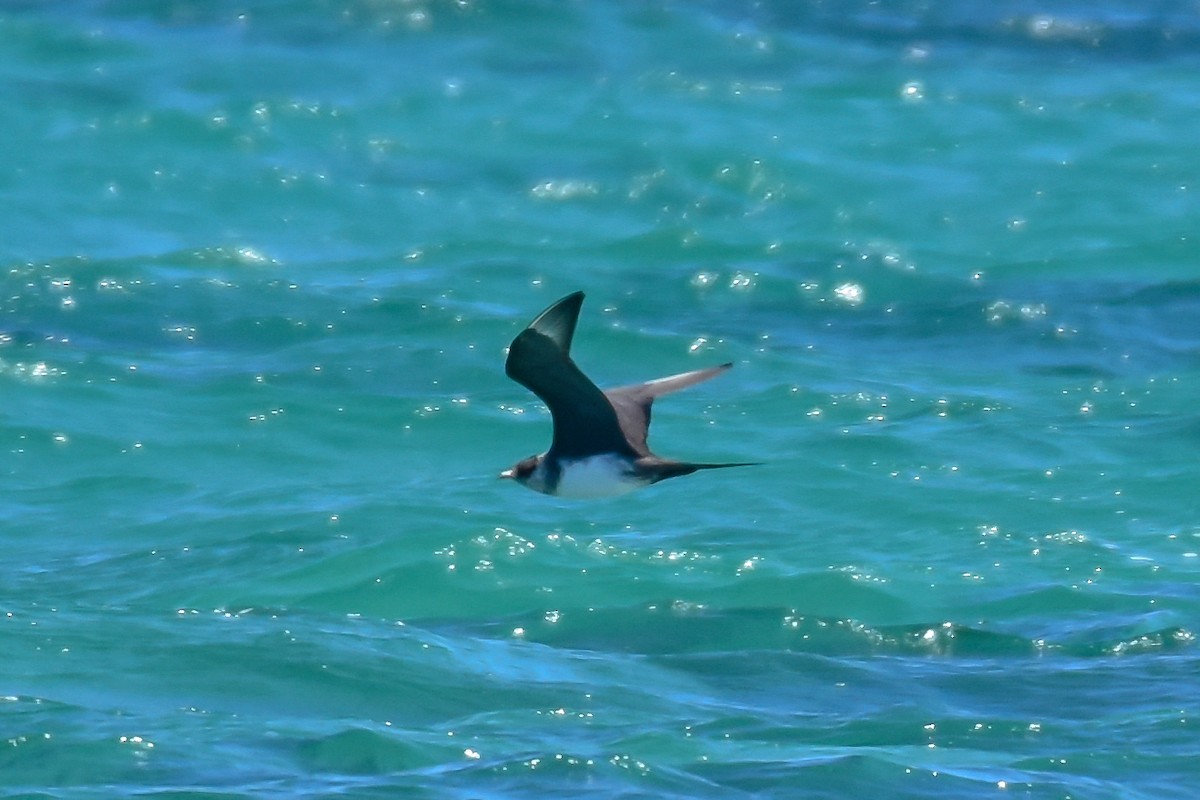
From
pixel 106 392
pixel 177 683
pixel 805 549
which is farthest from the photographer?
pixel 106 392

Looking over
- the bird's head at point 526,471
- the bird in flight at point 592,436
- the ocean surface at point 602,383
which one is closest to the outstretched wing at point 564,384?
the bird in flight at point 592,436

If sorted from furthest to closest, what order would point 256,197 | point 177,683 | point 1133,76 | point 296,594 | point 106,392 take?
point 1133,76 → point 256,197 → point 106,392 → point 296,594 → point 177,683

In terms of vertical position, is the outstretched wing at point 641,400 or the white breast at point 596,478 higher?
the outstretched wing at point 641,400

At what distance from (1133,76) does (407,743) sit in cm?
1648

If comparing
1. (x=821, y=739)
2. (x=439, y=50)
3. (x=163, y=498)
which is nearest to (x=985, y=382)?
(x=163, y=498)

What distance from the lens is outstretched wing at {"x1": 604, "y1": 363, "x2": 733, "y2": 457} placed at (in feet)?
25.7

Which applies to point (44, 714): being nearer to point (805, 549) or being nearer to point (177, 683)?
point (177, 683)

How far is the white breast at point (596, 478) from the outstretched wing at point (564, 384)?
40mm

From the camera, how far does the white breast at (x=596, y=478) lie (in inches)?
307

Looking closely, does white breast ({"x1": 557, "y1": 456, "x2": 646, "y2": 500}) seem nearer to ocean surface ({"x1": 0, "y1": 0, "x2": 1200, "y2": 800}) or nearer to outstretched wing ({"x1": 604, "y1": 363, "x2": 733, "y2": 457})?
outstretched wing ({"x1": 604, "y1": 363, "x2": 733, "y2": 457})

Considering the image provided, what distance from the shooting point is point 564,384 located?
742 cm

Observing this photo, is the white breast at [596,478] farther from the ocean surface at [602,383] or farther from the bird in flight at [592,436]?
the ocean surface at [602,383]

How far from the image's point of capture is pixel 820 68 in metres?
22.2

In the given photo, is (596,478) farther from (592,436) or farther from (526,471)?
(526,471)
